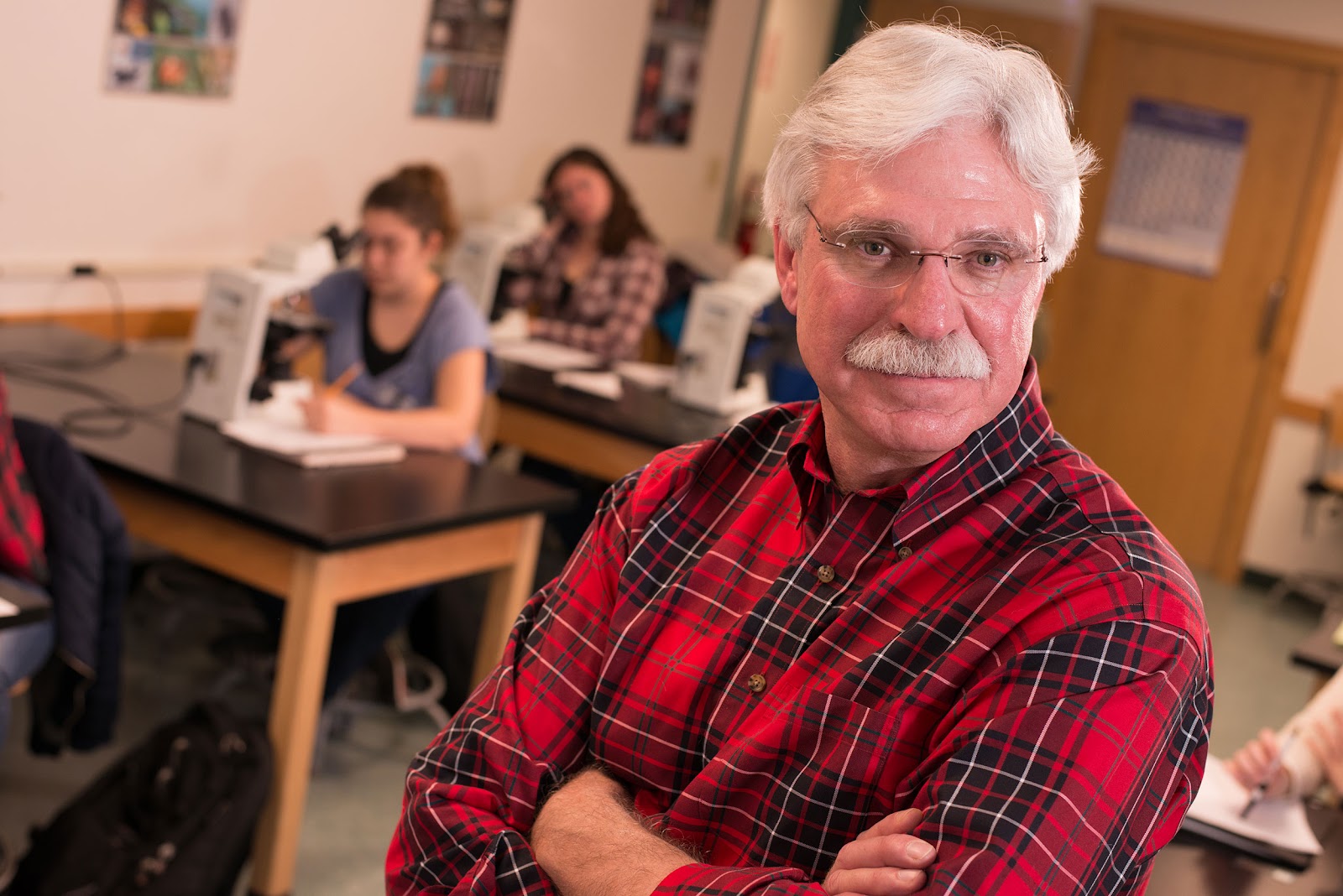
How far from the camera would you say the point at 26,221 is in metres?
3.49

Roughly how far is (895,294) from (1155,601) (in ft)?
1.03

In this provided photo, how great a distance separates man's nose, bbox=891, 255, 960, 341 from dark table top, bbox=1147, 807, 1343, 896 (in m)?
0.83

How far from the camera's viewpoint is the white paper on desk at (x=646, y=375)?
4.27 metres

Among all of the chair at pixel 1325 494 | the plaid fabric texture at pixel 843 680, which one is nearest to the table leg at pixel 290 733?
the plaid fabric texture at pixel 843 680

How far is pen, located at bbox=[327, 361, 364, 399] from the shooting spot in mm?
3323

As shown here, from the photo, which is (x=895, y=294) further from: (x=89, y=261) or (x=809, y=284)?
(x=89, y=261)

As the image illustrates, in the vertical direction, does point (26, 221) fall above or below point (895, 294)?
below

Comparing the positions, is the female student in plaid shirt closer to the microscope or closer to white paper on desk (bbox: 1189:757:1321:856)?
the microscope

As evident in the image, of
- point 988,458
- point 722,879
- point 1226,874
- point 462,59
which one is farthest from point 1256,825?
point 462,59

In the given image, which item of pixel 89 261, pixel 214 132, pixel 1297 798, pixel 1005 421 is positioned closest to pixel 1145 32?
pixel 214 132

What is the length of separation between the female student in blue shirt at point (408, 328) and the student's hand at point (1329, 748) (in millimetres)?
1841

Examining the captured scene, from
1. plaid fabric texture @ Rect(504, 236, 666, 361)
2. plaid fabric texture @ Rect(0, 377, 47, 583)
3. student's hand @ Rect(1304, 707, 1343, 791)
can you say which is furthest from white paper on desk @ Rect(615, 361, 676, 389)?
student's hand @ Rect(1304, 707, 1343, 791)

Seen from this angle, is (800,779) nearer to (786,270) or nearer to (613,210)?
(786,270)

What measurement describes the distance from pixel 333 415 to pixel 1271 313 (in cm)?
477
